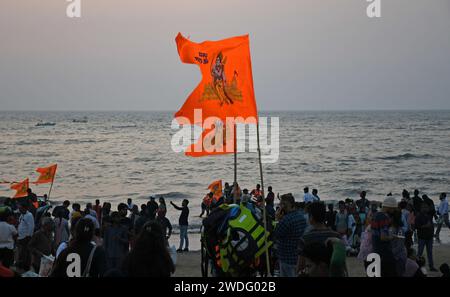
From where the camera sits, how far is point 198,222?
2733cm

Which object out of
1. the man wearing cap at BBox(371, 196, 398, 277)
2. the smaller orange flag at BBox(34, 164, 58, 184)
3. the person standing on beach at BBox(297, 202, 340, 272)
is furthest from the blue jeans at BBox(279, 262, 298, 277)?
the smaller orange flag at BBox(34, 164, 58, 184)

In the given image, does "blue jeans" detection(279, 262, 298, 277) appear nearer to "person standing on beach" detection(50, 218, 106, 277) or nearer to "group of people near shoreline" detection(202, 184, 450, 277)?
"group of people near shoreline" detection(202, 184, 450, 277)

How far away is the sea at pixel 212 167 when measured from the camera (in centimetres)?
4325

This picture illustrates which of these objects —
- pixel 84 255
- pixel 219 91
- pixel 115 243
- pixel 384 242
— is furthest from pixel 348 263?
pixel 84 255

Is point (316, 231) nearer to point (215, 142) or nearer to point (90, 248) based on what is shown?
point (90, 248)

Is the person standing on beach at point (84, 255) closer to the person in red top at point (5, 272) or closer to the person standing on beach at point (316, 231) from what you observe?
the person in red top at point (5, 272)

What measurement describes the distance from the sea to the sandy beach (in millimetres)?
7944

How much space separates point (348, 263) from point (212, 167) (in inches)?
1798

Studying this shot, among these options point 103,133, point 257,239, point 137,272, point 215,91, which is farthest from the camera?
point 103,133

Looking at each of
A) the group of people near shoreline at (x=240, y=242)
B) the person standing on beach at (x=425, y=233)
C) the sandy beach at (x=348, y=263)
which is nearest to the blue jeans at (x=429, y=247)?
the person standing on beach at (x=425, y=233)

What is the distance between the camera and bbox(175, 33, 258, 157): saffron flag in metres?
8.46

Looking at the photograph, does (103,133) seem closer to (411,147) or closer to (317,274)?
(411,147)
